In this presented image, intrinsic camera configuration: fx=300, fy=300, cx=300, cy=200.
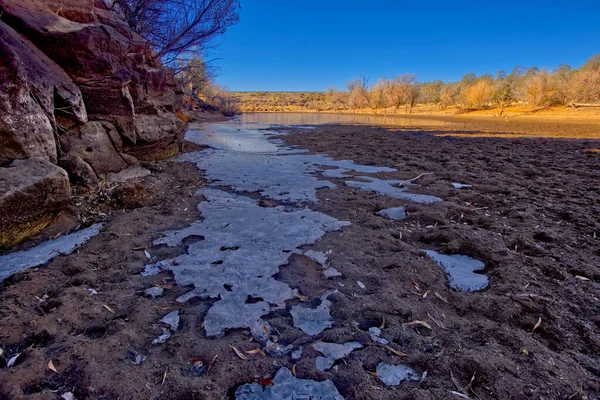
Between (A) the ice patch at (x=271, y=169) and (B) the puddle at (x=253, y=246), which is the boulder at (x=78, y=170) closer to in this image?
(B) the puddle at (x=253, y=246)

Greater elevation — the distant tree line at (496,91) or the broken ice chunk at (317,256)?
the distant tree line at (496,91)

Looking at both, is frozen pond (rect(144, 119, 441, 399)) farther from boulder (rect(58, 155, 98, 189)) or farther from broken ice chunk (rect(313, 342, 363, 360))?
boulder (rect(58, 155, 98, 189))

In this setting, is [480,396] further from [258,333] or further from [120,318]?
[120,318]

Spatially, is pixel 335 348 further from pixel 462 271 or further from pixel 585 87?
pixel 585 87

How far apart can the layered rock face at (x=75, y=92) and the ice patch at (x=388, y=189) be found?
400 cm

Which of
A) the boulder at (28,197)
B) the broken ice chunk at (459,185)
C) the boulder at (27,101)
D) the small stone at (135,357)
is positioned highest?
the boulder at (27,101)

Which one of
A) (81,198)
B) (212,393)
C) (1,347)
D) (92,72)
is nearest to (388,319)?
(212,393)

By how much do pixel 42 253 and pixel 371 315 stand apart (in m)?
2.71

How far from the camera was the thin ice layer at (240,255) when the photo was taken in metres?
2.00

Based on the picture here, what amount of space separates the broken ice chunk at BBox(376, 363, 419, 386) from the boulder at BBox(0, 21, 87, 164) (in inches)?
146

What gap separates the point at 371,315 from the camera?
6.25ft

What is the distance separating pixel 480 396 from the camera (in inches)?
52.7

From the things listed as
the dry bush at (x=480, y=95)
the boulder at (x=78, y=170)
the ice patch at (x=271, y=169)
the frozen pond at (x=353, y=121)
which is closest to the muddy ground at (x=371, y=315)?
the boulder at (x=78, y=170)

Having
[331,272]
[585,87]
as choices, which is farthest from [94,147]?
[585,87]
